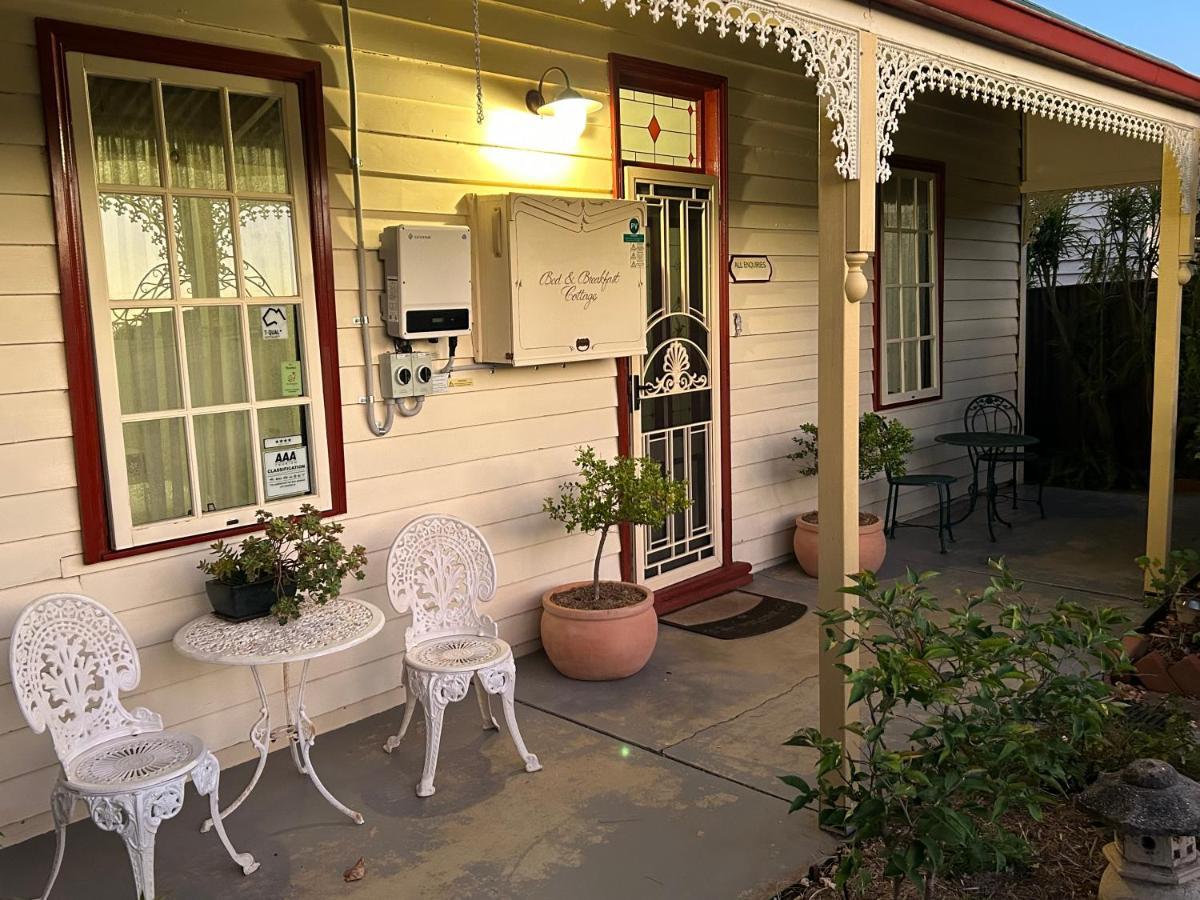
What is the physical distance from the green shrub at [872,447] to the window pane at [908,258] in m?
1.37

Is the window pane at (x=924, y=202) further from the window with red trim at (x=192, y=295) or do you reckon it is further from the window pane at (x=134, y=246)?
the window pane at (x=134, y=246)

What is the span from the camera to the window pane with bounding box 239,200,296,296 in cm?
372

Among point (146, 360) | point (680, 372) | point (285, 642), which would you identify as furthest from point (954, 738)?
point (680, 372)

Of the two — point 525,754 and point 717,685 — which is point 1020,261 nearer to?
point 717,685

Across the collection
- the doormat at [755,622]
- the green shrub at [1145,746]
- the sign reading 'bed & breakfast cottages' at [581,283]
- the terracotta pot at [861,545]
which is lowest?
the doormat at [755,622]

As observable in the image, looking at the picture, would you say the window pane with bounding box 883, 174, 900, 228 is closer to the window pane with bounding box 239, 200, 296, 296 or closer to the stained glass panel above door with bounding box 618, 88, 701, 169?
the stained glass panel above door with bounding box 618, 88, 701, 169

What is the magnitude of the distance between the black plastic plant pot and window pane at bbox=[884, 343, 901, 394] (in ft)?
15.9

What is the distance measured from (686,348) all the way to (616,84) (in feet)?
4.45

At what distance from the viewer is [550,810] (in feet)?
11.1

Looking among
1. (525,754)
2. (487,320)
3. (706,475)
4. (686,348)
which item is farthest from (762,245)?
(525,754)

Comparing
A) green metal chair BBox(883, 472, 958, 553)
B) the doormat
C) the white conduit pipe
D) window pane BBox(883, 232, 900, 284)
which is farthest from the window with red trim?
window pane BBox(883, 232, 900, 284)

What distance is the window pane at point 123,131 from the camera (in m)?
3.36

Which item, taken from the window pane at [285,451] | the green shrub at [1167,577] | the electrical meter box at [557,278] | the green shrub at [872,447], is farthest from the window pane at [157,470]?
the green shrub at [872,447]

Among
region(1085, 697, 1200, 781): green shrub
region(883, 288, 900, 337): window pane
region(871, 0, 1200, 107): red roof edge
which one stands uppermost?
region(871, 0, 1200, 107): red roof edge
